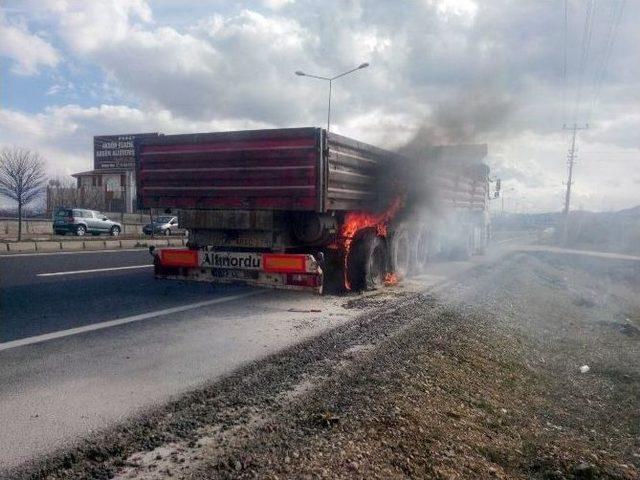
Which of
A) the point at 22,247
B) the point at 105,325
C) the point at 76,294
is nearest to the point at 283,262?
the point at 105,325

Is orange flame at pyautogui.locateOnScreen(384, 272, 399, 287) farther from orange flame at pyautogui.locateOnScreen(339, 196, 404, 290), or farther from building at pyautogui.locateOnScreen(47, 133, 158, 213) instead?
building at pyautogui.locateOnScreen(47, 133, 158, 213)

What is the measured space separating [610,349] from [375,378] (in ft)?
16.9

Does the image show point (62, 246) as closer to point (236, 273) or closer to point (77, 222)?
point (77, 222)

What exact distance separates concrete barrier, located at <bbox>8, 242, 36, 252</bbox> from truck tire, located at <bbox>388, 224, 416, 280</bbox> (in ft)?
44.7

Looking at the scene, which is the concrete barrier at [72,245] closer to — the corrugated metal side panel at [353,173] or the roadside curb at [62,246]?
the roadside curb at [62,246]

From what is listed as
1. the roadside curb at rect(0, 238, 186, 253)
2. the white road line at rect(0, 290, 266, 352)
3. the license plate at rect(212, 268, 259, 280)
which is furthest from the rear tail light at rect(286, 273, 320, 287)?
the roadside curb at rect(0, 238, 186, 253)

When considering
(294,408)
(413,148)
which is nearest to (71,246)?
(413,148)

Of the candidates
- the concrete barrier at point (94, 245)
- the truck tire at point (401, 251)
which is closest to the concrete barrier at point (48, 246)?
the concrete barrier at point (94, 245)

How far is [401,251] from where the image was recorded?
10.5 m

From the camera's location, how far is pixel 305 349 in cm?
511

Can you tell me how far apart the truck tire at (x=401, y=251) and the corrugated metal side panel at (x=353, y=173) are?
3.49 feet

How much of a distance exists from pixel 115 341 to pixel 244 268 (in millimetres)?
2343

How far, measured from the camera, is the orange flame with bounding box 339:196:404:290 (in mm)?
8031

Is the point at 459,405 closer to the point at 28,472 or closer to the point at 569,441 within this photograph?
the point at 569,441
